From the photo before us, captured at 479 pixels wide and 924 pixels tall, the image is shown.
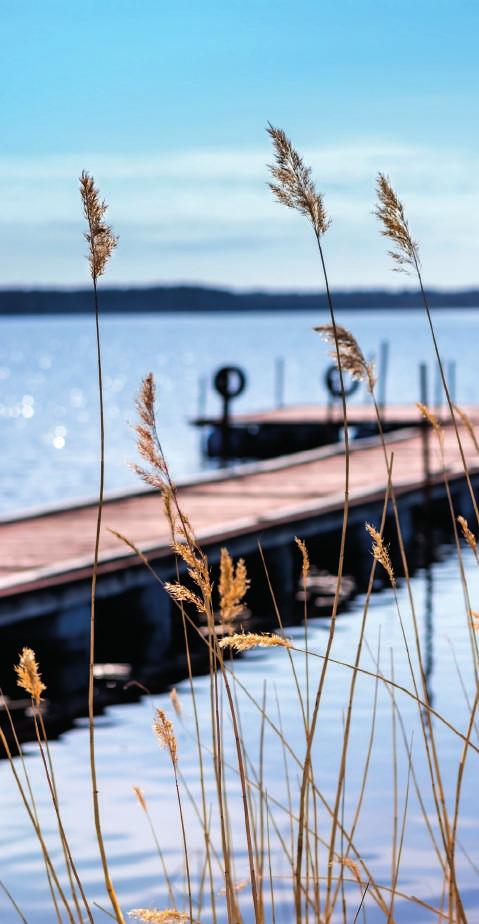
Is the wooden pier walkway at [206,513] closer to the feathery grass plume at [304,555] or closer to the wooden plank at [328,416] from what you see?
the feathery grass plume at [304,555]

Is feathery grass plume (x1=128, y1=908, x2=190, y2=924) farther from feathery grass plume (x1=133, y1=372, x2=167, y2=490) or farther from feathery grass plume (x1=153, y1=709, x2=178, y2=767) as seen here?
feathery grass plume (x1=133, y1=372, x2=167, y2=490)

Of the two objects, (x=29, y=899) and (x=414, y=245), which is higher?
(x=414, y=245)

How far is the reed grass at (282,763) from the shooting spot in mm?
2166

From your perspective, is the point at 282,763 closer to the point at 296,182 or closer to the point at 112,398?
the point at 296,182

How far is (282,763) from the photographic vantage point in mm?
7055

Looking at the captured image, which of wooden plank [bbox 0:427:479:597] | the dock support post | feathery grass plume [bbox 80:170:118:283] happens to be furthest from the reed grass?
the dock support post

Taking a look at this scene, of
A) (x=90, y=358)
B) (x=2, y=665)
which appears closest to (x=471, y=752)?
(x=2, y=665)

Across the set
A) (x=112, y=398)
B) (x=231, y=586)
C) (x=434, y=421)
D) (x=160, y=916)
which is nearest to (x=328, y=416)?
(x=434, y=421)

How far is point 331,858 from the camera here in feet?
7.55

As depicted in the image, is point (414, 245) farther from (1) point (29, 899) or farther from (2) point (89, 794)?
(2) point (89, 794)

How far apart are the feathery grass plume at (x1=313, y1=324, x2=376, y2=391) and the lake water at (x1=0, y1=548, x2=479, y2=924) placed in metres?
1.60

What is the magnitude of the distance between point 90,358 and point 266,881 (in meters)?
120

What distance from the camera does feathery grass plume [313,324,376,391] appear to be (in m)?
2.38

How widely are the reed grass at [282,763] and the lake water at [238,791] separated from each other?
0.02 meters
